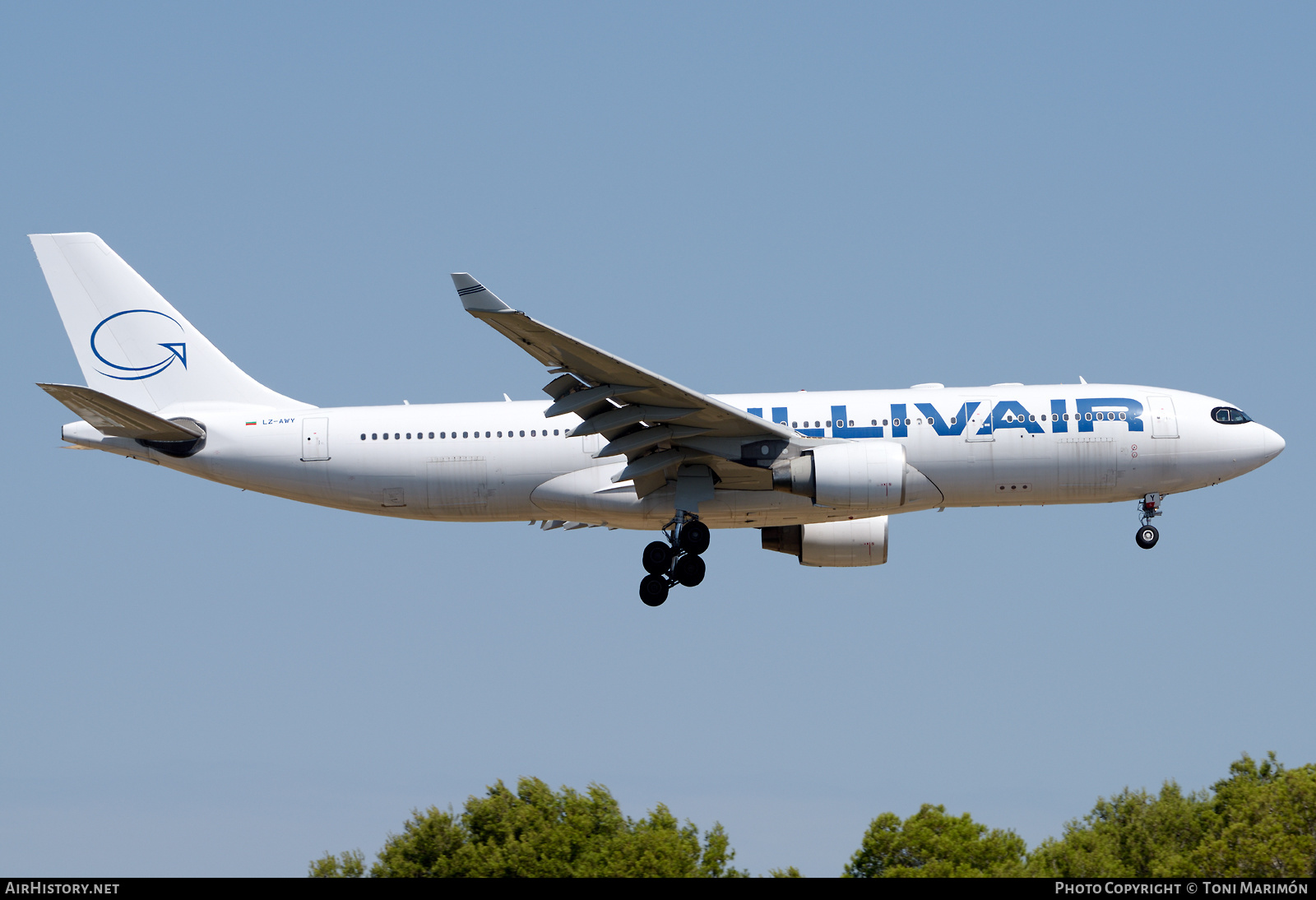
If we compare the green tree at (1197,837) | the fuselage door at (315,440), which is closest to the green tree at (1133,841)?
the green tree at (1197,837)

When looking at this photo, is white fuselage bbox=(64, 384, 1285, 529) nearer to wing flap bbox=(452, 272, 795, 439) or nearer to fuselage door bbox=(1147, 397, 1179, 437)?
fuselage door bbox=(1147, 397, 1179, 437)

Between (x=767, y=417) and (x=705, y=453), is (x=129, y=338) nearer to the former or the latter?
(x=705, y=453)

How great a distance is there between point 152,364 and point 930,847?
30.5 meters

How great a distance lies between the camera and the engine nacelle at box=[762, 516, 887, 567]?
35062 mm

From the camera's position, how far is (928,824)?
52.3 meters

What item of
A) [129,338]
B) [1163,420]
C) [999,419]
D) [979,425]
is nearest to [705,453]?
[979,425]

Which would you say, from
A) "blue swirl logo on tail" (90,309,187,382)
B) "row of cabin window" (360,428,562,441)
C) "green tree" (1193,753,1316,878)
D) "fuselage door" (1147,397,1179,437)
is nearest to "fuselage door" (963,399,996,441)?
"fuselage door" (1147,397,1179,437)

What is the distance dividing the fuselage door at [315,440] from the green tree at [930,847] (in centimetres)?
2536

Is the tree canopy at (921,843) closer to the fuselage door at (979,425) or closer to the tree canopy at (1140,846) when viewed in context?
the tree canopy at (1140,846)

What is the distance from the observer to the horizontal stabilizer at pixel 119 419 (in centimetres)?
3177

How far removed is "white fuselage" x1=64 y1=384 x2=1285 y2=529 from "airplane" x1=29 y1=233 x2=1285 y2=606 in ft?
0.13

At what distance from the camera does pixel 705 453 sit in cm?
3203
